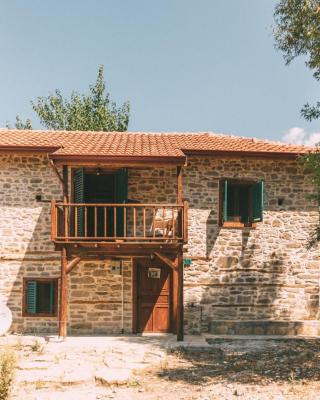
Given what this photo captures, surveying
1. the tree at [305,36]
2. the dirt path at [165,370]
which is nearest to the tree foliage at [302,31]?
the tree at [305,36]

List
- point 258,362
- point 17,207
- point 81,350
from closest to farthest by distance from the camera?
point 258,362 → point 81,350 → point 17,207

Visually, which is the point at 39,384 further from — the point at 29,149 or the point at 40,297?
the point at 29,149

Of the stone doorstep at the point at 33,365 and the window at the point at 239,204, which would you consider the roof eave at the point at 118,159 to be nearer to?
the window at the point at 239,204

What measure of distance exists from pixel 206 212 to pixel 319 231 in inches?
175

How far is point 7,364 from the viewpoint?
324 inches

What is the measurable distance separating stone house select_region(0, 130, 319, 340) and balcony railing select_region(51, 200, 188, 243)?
0.06 meters

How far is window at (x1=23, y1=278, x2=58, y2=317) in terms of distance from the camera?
46.6 feet

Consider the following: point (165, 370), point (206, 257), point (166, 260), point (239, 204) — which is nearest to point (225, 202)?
point (239, 204)

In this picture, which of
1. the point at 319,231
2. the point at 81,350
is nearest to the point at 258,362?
the point at 319,231

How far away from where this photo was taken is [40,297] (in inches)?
567

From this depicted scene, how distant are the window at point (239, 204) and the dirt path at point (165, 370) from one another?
357 cm

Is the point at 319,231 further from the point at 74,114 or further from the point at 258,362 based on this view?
the point at 74,114

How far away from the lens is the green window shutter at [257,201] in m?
14.3

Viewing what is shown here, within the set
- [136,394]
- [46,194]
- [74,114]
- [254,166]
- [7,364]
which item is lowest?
[136,394]
